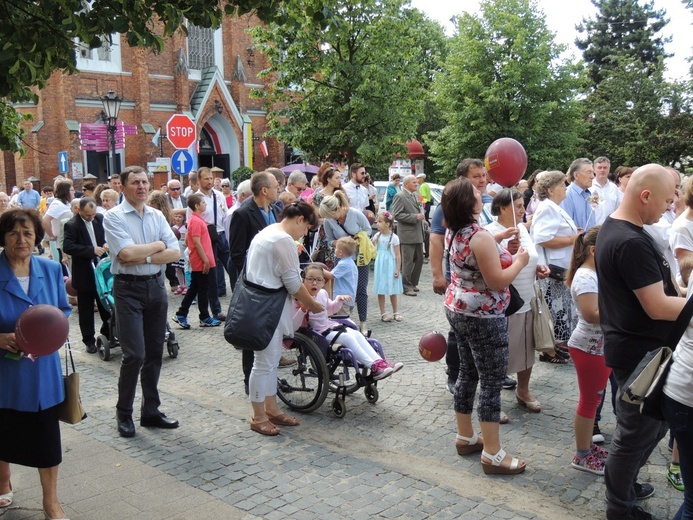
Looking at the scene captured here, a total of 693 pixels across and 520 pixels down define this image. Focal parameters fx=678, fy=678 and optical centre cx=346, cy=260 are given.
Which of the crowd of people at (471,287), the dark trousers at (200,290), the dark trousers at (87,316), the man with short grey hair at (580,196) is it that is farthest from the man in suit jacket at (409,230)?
the dark trousers at (87,316)

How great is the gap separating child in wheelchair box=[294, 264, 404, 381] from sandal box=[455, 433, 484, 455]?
102cm

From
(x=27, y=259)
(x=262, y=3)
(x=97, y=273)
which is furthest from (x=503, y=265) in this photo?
(x=97, y=273)

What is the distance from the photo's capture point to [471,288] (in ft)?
15.6

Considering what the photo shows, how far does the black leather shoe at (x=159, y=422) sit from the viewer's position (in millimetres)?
5965

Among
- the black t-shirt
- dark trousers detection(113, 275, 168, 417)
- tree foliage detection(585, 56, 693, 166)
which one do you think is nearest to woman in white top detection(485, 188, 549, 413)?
the black t-shirt

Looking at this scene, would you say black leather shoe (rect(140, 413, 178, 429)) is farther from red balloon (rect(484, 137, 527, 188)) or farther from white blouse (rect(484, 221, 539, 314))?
red balloon (rect(484, 137, 527, 188))

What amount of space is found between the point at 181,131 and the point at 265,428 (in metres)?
12.5

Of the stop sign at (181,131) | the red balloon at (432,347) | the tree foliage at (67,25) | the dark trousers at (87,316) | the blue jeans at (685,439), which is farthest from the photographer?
the stop sign at (181,131)

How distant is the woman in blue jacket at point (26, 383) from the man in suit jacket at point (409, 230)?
8243 mm

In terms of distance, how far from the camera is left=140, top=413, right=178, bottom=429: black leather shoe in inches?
235

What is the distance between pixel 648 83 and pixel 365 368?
27872mm

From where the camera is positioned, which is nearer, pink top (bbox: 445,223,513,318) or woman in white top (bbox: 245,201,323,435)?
pink top (bbox: 445,223,513,318)

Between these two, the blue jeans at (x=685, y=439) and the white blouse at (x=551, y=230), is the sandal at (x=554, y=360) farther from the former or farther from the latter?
the blue jeans at (x=685, y=439)

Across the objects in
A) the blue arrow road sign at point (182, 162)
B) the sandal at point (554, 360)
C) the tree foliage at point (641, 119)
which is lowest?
the sandal at point (554, 360)
